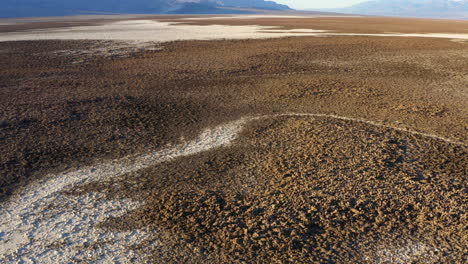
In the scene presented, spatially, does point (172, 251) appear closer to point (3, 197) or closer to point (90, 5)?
point (3, 197)

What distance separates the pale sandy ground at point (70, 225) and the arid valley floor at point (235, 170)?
17 millimetres

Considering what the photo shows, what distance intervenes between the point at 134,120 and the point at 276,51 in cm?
945

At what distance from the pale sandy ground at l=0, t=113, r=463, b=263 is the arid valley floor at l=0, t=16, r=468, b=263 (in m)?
0.02

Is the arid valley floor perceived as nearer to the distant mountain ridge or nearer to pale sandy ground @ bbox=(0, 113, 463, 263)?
pale sandy ground @ bbox=(0, 113, 463, 263)

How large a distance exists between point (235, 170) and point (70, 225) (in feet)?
6.90

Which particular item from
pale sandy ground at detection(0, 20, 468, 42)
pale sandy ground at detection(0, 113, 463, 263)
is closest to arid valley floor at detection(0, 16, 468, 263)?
pale sandy ground at detection(0, 113, 463, 263)

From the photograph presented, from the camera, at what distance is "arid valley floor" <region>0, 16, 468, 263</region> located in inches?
139

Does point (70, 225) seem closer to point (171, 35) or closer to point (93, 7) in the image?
point (171, 35)

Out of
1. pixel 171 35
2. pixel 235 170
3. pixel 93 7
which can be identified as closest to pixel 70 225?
pixel 235 170

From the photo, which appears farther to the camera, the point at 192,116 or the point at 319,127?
the point at 192,116

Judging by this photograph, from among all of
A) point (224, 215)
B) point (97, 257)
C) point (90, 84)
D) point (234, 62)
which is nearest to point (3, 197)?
point (97, 257)

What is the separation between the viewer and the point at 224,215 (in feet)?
13.0

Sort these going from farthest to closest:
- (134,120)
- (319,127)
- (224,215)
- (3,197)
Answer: (134,120) < (319,127) < (3,197) < (224,215)

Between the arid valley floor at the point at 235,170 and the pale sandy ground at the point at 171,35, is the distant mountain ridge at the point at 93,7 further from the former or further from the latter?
the arid valley floor at the point at 235,170
